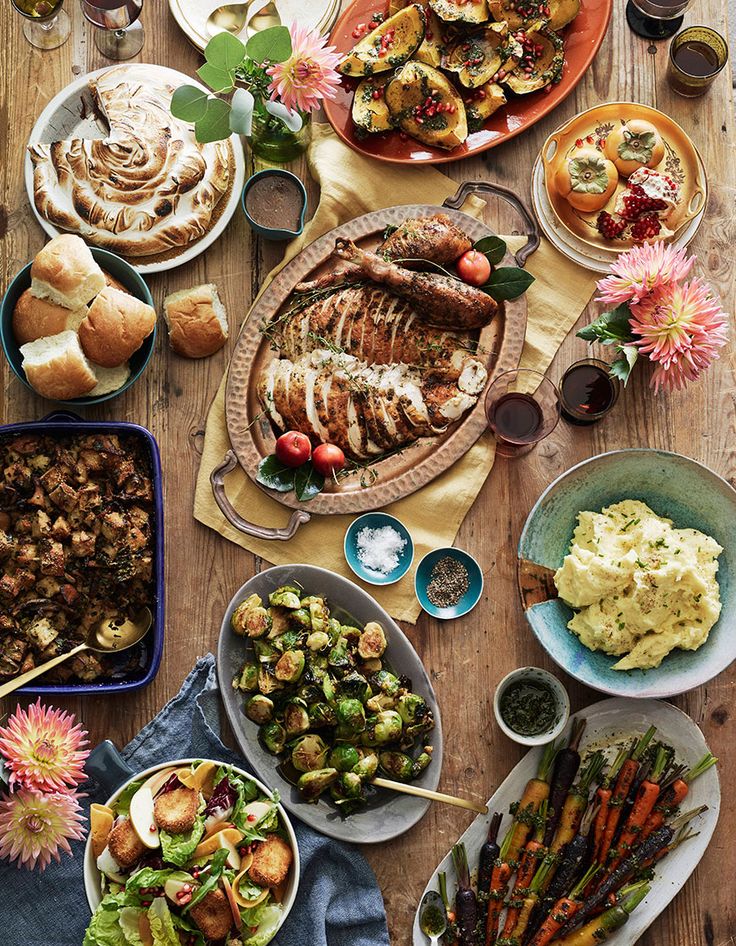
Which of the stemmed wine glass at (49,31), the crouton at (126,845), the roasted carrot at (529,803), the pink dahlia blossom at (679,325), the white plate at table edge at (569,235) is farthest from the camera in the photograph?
the stemmed wine glass at (49,31)

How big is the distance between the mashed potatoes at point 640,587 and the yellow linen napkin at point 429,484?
0.57 metres

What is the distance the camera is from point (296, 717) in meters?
3.83

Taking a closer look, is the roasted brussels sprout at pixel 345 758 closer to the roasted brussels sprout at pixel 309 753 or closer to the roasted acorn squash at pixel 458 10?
the roasted brussels sprout at pixel 309 753

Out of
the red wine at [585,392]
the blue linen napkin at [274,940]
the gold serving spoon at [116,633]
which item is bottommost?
the blue linen napkin at [274,940]

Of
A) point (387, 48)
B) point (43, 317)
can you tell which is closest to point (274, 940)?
point (43, 317)

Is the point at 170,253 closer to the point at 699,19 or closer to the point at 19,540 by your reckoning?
the point at 19,540

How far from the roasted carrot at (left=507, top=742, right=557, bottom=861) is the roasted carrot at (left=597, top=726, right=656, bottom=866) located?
0.28 m

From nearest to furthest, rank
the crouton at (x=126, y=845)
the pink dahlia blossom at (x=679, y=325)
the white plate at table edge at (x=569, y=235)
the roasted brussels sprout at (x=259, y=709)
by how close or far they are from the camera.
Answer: the crouton at (x=126, y=845) < the pink dahlia blossom at (x=679, y=325) < the roasted brussels sprout at (x=259, y=709) < the white plate at table edge at (x=569, y=235)

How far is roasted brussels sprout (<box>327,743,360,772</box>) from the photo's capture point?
149 inches

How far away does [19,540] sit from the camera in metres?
3.83

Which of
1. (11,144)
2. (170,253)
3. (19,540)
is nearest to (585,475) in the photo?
(170,253)

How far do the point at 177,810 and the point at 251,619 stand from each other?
2.57 ft

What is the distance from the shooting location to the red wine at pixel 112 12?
411 cm

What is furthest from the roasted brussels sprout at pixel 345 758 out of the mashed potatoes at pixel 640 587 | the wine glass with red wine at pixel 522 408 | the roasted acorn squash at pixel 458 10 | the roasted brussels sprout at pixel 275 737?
the roasted acorn squash at pixel 458 10
